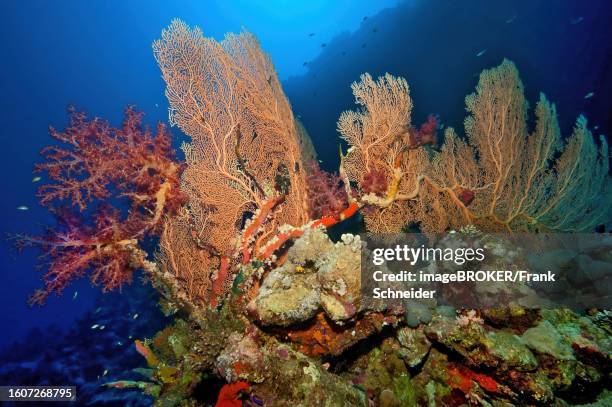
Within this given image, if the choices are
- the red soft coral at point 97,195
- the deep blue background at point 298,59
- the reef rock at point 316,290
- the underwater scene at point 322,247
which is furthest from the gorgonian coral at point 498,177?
the deep blue background at point 298,59

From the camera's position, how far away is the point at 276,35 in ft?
324

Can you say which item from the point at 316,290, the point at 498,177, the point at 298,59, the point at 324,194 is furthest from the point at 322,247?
the point at 298,59

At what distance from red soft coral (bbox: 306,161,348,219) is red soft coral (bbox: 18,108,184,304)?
3.03m

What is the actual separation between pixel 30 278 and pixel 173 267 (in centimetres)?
5789

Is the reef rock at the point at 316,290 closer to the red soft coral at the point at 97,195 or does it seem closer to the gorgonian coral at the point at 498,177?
the red soft coral at the point at 97,195

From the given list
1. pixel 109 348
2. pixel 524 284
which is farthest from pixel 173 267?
pixel 109 348

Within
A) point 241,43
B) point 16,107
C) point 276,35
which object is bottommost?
point 241,43

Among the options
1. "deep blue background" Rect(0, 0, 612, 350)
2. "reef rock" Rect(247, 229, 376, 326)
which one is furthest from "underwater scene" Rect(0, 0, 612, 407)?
"deep blue background" Rect(0, 0, 612, 350)

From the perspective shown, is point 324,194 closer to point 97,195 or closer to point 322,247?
point 322,247

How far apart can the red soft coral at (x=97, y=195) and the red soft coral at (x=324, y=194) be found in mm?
3030

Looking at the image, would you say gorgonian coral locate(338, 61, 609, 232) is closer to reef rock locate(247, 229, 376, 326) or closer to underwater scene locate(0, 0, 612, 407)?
underwater scene locate(0, 0, 612, 407)

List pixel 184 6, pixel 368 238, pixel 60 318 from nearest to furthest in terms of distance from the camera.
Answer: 1. pixel 368 238
2. pixel 60 318
3. pixel 184 6

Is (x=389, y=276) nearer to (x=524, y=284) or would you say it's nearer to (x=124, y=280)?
(x=524, y=284)

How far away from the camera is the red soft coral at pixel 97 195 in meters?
4.64
